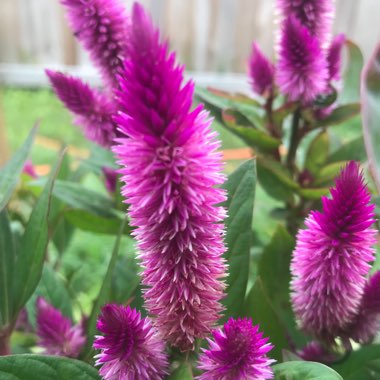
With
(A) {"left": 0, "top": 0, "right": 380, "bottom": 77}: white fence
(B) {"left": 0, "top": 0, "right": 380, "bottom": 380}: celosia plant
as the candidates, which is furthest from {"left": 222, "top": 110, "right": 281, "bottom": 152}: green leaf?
(A) {"left": 0, "top": 0, "right": 380, "bottom": 77}: white fence

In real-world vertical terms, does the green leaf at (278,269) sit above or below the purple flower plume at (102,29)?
below

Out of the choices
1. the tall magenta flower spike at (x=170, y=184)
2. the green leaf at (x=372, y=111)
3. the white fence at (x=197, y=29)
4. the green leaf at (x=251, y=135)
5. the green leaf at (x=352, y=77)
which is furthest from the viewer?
the white fence at (x=197, y=29)

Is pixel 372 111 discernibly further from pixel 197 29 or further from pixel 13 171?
pixel 197 29

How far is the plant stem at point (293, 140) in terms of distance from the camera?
64 centimetres

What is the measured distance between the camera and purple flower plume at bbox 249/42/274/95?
635 mm

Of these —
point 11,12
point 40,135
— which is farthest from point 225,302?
point 11,12

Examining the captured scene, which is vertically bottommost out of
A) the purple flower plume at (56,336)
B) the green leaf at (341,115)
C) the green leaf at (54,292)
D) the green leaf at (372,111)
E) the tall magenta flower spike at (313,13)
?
the green leaf at (54,292)

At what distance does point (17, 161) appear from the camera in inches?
21.8

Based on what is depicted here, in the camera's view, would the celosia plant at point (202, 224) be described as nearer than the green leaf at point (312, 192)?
Yes

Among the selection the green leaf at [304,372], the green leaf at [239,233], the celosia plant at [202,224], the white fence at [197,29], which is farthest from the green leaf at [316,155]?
the white fence at [197,29]

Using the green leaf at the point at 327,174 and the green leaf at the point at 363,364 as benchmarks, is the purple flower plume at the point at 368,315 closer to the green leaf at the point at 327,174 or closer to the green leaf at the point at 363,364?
the green leaf at the point at 363,364

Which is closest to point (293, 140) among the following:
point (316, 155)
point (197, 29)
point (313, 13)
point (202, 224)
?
point (316, 155)

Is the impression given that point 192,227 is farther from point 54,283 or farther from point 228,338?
point 54,283

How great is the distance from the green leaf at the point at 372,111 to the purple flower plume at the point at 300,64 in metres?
0.12
